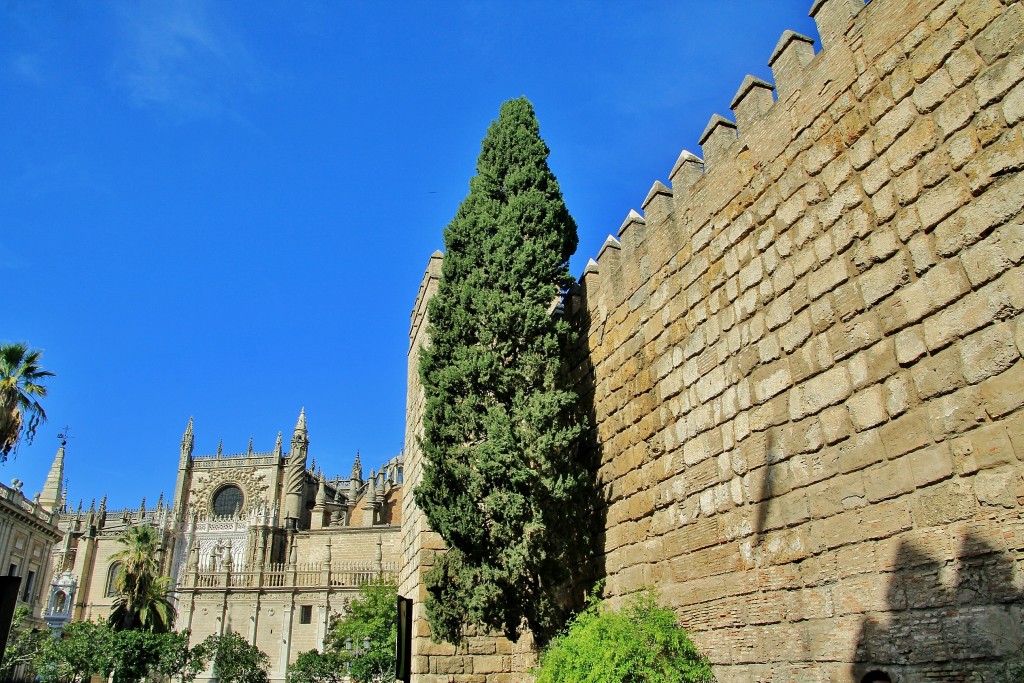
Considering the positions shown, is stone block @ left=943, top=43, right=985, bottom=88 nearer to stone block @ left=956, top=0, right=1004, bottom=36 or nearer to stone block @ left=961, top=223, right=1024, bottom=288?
stone block @ left=956, top=0, right=1004, bottom=36

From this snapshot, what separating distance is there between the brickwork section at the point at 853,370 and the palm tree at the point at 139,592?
2968 cm

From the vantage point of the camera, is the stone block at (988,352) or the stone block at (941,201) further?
the stone block at (941,201)

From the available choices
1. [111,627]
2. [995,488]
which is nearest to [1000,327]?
[995,488]

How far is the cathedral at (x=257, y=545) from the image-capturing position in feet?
138

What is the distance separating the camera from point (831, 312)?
6125 mm

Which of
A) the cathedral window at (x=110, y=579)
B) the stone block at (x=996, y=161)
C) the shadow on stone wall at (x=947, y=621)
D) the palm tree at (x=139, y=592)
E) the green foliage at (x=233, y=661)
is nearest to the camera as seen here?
the shadow on stone wall at (x=947, y=621)

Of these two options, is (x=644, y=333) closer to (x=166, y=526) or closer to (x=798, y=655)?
(x=798, y=655)

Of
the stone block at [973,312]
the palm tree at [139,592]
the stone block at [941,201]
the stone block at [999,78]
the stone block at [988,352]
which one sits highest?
the palm tree at [139,592]

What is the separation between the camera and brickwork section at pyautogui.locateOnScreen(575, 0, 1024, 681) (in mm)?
4836

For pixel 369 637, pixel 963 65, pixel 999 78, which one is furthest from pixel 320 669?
pixel 999 78

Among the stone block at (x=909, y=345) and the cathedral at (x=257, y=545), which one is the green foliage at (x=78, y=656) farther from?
the stone block at (x=909, y=345)

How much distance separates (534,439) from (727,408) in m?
2.48

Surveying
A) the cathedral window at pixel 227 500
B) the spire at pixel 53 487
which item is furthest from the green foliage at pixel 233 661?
the cathedral window at pixel 227 500

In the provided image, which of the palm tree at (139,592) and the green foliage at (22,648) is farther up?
the palm tree at (139,592)
